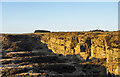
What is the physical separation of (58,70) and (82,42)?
954cm

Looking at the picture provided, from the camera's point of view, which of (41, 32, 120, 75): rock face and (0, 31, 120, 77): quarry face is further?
→ (0, 31, 120, 77): quarry face

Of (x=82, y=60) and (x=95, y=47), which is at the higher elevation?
(x=95, y=47)

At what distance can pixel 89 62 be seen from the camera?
33.7 m

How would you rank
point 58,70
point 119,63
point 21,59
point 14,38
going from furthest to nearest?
point 14,38
point 21,59
point 58,70
point 119,63

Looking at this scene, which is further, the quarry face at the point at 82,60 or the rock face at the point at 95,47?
the quarry face at the point at 82,60

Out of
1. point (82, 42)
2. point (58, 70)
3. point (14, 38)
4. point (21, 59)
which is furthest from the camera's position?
point (14, 38)

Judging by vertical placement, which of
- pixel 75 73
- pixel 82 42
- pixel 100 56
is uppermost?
pixel 82 42

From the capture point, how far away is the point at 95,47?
3238 centimetres

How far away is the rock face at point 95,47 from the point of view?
66.7 feet

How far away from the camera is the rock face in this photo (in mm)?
20328

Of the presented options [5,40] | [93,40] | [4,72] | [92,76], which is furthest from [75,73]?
[5,40]

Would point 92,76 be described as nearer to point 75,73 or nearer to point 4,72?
point 75,73

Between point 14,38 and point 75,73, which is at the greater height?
point 14,38

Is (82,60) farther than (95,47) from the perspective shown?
Yes
